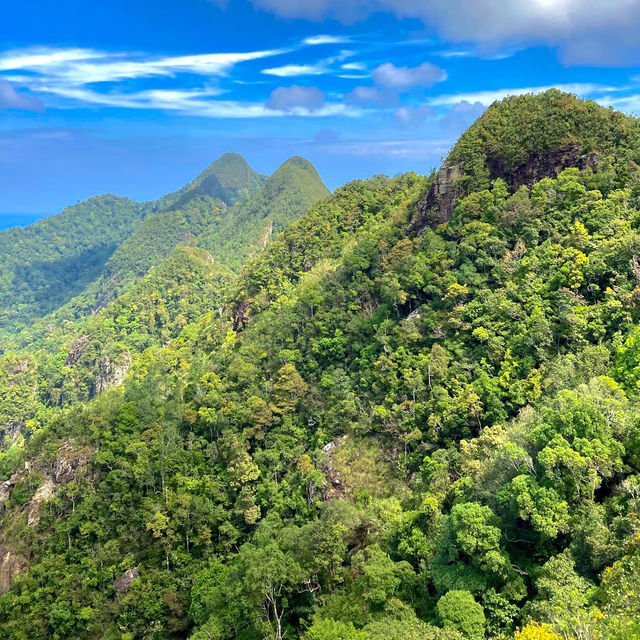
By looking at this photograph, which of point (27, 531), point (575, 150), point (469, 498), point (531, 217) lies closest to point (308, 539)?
point (469, 498)

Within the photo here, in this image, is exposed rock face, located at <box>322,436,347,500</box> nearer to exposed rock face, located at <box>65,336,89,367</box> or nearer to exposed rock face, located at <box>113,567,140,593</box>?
exposed rock face, located at <box>113,567,140,593</box>

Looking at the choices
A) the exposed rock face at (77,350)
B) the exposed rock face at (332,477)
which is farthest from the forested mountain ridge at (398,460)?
the exposed rock face at (77,350)

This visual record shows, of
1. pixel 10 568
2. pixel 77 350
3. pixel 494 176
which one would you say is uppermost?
pixel 494 176

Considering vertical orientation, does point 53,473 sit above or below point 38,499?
above

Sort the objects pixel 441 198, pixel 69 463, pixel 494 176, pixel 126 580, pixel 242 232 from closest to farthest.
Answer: pixel 126 580
pixel 69 463
pixel 494 176
pixel 441 198
pixel 242 232

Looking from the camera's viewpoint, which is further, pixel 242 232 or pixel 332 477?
pixel 242 232

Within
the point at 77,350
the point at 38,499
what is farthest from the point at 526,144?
the point at 77,350

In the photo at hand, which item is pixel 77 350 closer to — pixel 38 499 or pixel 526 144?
pixel 38 499
